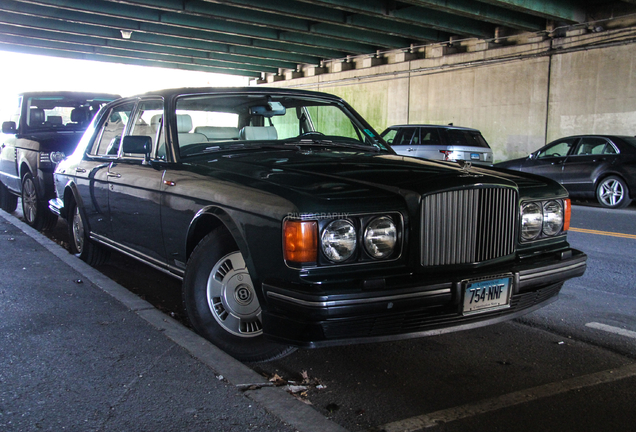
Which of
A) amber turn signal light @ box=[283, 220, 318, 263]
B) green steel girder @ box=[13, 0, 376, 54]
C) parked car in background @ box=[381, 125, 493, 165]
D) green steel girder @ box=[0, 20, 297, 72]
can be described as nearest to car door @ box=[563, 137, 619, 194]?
parked car in background @ box=[381, 125, 493, 165]

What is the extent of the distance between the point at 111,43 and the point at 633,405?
81.6ft

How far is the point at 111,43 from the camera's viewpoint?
960 inches

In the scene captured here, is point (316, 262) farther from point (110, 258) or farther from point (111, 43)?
point (111, 43)

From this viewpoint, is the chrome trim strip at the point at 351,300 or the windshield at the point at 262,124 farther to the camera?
the windshield at the point at 262,124

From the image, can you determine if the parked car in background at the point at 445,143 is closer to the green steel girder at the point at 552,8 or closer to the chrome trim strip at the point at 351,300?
the green steel girder at the point at 552,8

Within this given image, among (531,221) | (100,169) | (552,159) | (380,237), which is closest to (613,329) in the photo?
(531,221)

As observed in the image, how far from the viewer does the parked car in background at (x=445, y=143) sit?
15773 millimetres

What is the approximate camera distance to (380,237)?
3.01 metres

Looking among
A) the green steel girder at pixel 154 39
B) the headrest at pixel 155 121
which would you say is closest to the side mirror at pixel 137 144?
the headrest at pixel 155 121

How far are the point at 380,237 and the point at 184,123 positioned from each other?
6.66 feet

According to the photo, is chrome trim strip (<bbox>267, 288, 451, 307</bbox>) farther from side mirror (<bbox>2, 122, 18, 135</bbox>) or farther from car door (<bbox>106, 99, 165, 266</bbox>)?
side mirror (<bbox>2, 122, 18, 135</bbox>)

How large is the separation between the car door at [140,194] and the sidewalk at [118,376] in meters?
0.41

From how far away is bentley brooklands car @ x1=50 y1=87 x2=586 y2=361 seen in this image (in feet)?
9.58

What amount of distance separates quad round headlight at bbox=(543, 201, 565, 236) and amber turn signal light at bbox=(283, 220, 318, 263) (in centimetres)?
157
